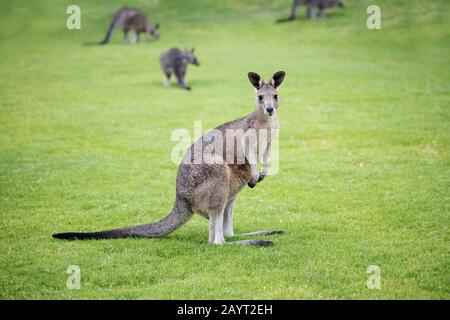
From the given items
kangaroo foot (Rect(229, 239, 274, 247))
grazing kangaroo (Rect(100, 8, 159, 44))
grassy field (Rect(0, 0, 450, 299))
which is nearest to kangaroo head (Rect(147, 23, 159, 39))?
grazing kangaroo (Rect(100, 8, 159, 44))

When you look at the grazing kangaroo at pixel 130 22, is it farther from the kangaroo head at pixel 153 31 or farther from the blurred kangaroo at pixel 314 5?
the blurred kangaroo at pixel 314 5

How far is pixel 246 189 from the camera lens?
984 cm

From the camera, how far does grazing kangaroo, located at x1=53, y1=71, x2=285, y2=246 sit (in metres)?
6.57

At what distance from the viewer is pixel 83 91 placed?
17.9 meters

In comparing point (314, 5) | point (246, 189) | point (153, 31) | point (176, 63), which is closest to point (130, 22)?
point (153, 31)

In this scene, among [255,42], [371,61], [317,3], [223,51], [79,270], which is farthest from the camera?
[317,3]

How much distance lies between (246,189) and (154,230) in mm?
3143

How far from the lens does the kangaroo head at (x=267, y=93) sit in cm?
693

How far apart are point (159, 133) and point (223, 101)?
3291mm

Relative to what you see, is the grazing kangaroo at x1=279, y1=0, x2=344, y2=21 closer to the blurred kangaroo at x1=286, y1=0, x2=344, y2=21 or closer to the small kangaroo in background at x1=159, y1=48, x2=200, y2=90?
the blurred kangaroo at x1=286, y1=0, x2=344, y2=21

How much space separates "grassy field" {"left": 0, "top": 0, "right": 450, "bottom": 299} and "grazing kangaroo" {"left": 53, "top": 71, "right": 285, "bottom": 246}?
8.1 inches
